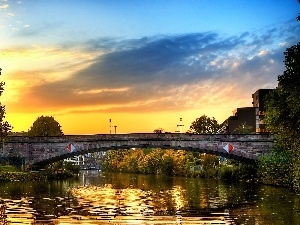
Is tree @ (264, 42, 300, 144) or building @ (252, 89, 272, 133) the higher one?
building @ (252, 89, 272, 133)

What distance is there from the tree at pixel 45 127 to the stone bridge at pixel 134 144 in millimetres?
41995

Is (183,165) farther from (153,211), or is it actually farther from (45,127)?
(153,211)

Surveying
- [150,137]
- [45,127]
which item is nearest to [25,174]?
[150,137]

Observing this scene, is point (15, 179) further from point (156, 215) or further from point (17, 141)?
point (156, 215)

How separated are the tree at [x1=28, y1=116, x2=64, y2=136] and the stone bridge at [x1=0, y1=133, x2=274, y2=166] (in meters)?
42.0

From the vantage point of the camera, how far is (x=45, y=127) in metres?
130

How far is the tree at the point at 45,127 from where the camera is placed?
128500mm

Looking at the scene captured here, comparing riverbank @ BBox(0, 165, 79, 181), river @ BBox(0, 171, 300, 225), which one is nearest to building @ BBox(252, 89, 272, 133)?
riverbank @ BBox(0, 165, 79, 181)

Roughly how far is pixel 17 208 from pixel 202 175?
66.6m

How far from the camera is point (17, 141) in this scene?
85750 mm

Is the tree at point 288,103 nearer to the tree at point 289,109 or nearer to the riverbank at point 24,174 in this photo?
the tree at point 289,109

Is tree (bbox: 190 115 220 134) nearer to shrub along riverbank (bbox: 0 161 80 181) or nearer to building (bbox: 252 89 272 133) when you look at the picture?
building (bbox: 252 89 272 133)

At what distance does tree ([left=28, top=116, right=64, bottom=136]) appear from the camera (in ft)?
422

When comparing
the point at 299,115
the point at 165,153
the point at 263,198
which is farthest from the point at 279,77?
the point at 165,153
